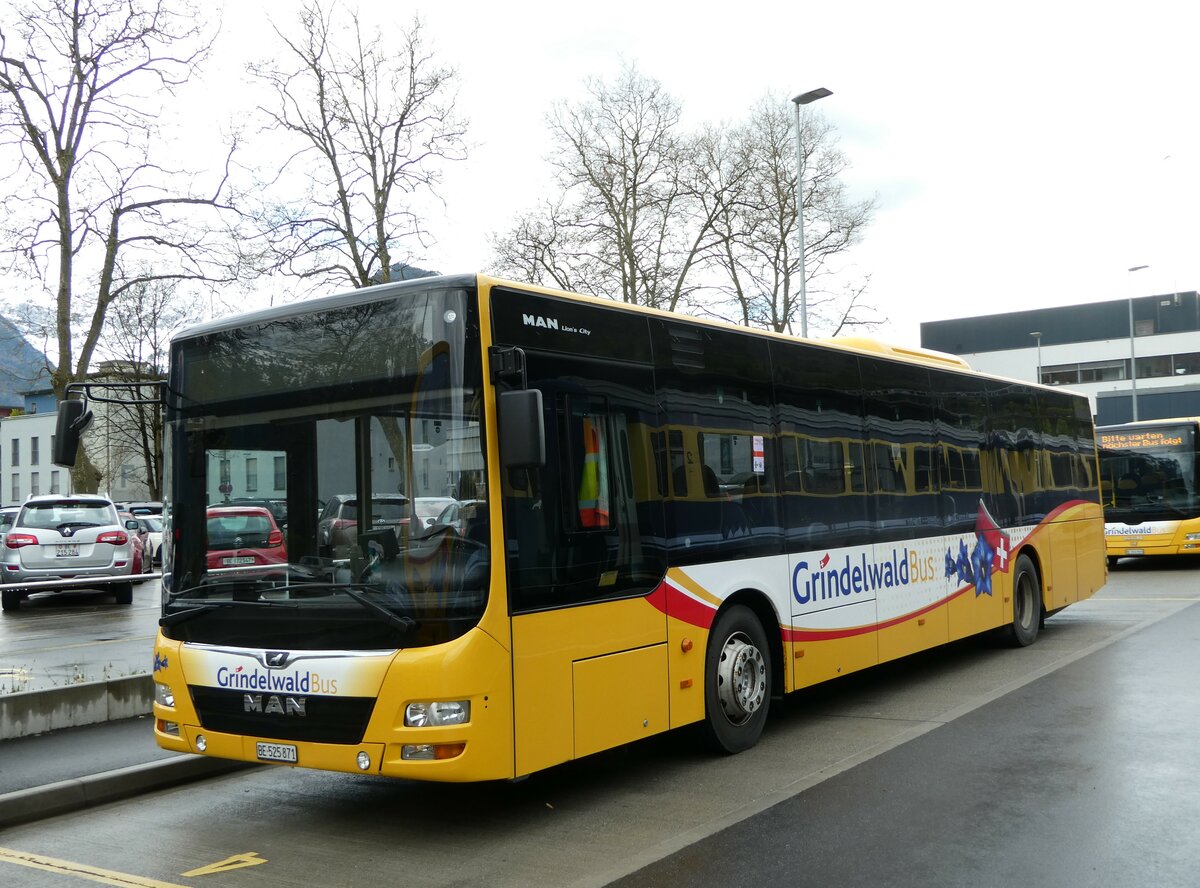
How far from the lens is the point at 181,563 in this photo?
6.75m

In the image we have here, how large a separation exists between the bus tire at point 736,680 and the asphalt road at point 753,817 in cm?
20

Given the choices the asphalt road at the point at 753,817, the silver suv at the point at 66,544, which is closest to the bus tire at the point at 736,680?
the asphalt road at the point at 753,817

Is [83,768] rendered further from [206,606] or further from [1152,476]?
[1152,476]

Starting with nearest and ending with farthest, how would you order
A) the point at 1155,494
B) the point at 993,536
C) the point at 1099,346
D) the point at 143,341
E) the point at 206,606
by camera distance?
the point at 206,606 < the point at 993,536 < the point at 1155,494 < the point at 143,341 < the point at 1099,346

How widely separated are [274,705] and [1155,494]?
22.8 m

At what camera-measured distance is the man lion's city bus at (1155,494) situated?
24.4m

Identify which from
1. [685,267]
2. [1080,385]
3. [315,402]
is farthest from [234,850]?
[1080,385]

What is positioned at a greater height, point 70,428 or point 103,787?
point 70,428

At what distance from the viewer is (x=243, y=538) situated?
258 inches

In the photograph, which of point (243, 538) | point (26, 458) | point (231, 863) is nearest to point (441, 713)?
point (231, 863)

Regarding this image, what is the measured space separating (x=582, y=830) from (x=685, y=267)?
30847 millimetres

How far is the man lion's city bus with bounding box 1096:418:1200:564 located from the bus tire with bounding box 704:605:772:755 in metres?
18.7

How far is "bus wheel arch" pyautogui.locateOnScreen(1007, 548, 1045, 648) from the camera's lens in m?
12.9

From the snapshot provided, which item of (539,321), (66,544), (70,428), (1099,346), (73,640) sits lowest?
(73,640)
